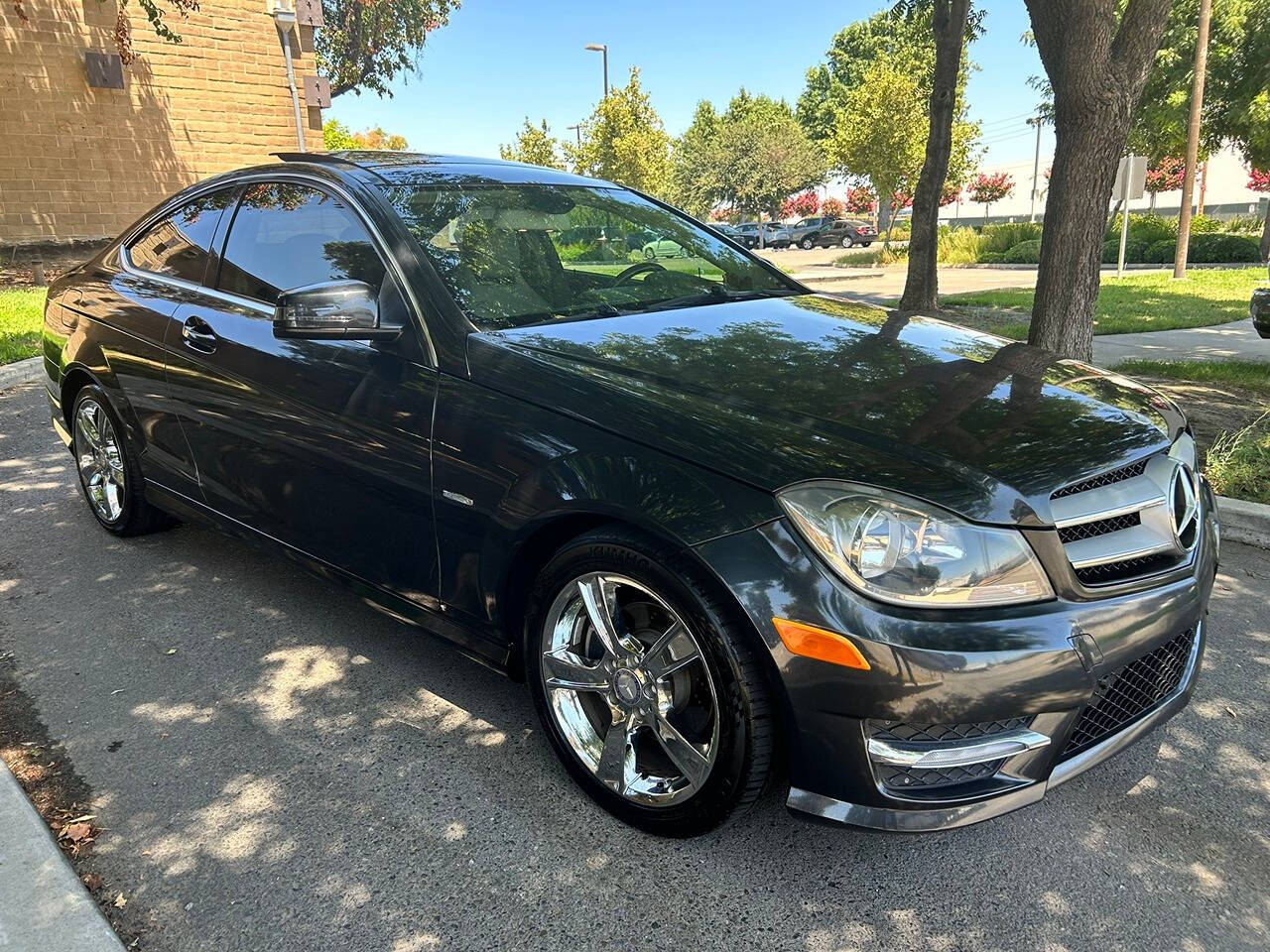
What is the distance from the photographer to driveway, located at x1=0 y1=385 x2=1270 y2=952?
2.19 metres

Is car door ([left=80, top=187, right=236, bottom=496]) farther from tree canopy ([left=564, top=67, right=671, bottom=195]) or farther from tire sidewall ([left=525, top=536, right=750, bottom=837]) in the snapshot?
tree canopy ([left=564, top=67, right=671, bottom=195])

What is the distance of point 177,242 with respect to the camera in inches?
159

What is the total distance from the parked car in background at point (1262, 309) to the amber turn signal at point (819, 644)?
605 cm

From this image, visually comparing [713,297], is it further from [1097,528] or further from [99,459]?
[99,459]

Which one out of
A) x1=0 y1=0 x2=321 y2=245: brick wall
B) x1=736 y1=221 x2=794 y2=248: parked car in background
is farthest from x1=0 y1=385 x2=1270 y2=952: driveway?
x1=736 y1=221 x2=794 y2=248: parked car in background

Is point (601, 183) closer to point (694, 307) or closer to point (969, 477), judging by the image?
point (694, 307)

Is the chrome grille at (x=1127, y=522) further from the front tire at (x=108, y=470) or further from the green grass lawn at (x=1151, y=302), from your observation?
the green grass lawn at (x=1151, y=302)

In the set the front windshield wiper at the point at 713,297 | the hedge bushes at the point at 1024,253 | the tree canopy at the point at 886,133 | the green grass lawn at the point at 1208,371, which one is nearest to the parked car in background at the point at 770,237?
the tree canopy at the point at 886,133

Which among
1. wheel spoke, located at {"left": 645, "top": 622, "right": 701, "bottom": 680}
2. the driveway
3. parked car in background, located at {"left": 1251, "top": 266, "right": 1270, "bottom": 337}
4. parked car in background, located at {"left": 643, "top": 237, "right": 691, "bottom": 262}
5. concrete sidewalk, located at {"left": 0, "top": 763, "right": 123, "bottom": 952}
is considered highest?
parked car in background, located at {"left": 643, "top": 237, "right": 691, "bottom": 262}

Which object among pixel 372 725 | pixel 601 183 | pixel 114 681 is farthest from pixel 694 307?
pixel 114 681

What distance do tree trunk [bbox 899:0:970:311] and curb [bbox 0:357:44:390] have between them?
31.3 feet

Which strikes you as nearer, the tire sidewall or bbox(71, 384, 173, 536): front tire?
the tire sidewall

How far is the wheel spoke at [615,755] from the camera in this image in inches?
98.8

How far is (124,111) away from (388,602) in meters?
16.5
